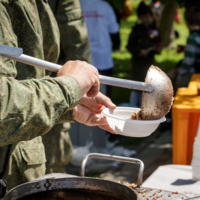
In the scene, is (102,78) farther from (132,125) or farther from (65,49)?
(65,49)

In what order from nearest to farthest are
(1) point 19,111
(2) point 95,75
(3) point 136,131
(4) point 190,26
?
1. (1) point 19,111
2. (2) point 95,75
3. (3) point 136,131
4. (4) point 190,26

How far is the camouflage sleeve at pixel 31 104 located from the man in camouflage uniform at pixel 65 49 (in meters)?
1.59

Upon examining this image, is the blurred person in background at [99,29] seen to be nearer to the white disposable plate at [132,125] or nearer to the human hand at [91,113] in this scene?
the human hand at [91,113]

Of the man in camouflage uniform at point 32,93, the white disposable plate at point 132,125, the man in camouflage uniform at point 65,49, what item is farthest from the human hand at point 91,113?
the man in camouflage uniform at point 65,49

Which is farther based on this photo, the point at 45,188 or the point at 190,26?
the point at 190,26

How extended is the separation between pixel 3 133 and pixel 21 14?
0.63 m

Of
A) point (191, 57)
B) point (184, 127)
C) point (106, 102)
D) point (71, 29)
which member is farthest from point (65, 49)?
point (191, 57)

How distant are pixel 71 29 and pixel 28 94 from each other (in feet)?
6.87

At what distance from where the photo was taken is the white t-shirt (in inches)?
200

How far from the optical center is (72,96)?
1202 millimetres

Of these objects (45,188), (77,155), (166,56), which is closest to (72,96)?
(45,188)

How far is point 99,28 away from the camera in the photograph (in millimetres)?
5207

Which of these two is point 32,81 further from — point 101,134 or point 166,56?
point 166,56

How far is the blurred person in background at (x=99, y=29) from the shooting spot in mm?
5090
